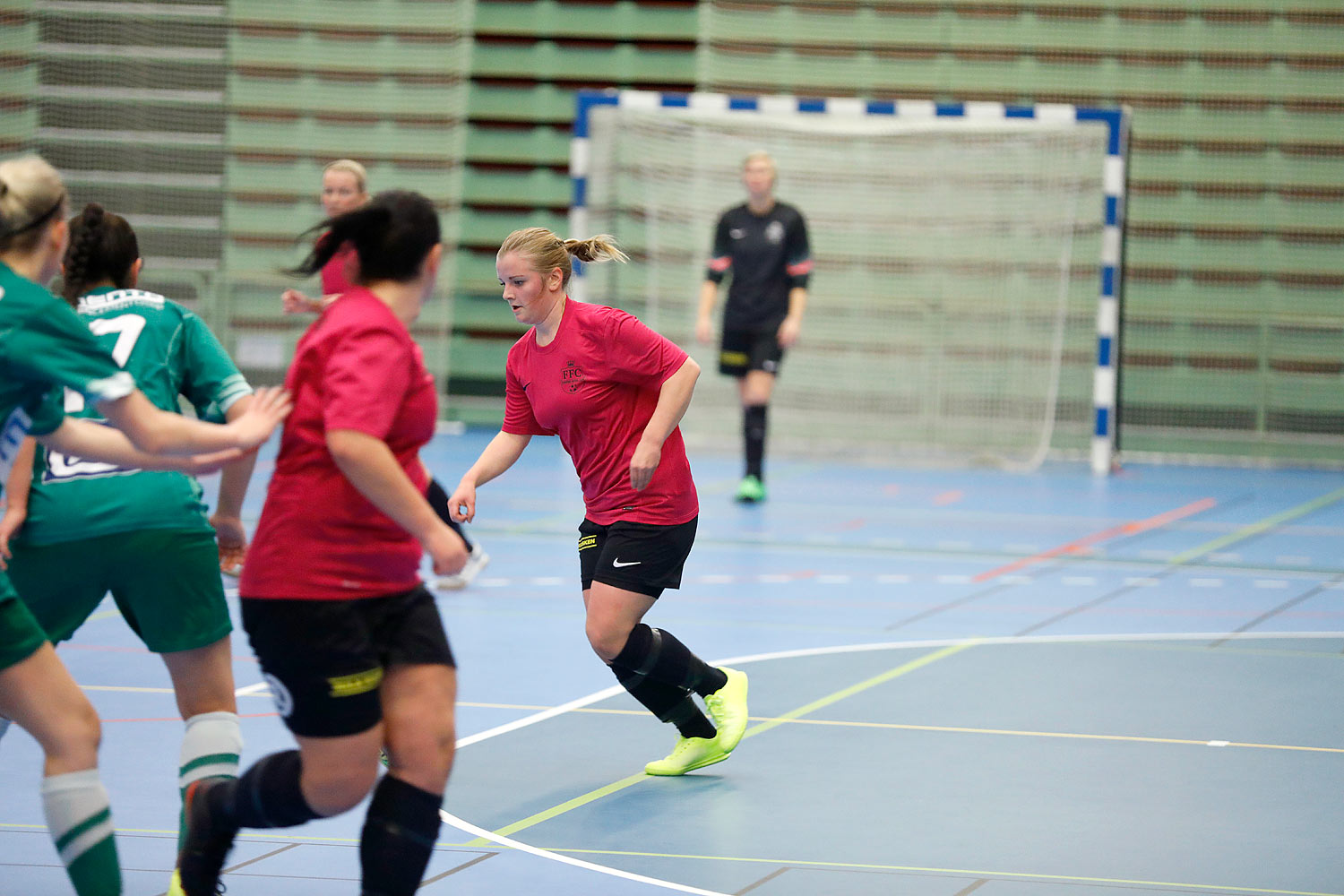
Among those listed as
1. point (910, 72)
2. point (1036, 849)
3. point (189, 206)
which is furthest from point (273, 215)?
point (1036, 849)

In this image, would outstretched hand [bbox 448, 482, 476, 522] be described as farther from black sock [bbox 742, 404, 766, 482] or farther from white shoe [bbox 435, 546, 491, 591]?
black sock [bbox 742, 404, 766, 482]

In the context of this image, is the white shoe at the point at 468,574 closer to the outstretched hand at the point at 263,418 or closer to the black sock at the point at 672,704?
Result: the black sock at the point at 672,704

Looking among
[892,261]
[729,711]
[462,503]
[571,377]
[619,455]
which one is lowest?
[729,711]

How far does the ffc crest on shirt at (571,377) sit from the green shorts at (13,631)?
1804mm

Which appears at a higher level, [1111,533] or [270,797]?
[270,797]

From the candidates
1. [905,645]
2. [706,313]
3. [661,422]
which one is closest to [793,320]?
[706,313]

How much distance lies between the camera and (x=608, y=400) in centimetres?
460

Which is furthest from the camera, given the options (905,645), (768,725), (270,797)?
(905,645)

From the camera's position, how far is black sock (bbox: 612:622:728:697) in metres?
4.49

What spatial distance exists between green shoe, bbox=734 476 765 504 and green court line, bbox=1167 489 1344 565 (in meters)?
2.80

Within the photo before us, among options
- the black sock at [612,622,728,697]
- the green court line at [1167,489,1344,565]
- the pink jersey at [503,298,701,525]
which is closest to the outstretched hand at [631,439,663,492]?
the pink jersey at [503,298,701,525]

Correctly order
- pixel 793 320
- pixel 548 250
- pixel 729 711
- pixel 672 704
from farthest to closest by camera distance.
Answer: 1. pixel 793 320
2. pixel 729 711
3. pixel 672 704
4. pixel 548 250

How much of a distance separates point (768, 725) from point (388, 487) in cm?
269

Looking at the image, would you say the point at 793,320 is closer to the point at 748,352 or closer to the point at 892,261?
the point at 748,352
